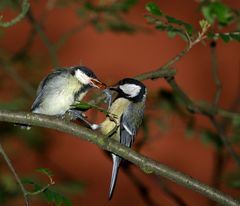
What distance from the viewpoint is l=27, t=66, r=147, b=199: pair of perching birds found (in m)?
1.18

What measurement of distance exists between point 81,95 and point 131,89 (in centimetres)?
12

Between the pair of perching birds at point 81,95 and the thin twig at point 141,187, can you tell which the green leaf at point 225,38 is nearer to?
the pair of perching birds at point 81,95

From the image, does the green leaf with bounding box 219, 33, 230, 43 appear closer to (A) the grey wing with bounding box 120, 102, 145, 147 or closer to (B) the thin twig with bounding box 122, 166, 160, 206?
(A) the grey wing with bounding box 120, 102, 145, 147

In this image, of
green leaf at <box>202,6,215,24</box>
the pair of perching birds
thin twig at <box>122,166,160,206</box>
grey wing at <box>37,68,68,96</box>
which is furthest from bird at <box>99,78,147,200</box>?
thin twig at <box>122,166,160,206</box>

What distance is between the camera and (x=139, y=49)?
9.82 feet

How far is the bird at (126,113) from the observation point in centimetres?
126

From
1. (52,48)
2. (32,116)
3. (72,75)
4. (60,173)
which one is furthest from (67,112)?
(60,173)

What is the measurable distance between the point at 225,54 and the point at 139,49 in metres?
0.46

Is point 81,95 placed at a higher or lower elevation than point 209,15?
lower

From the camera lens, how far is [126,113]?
1.31 metres

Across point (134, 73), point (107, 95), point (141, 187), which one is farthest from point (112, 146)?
point (134, 73)

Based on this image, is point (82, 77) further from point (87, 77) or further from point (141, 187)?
point (141, 187)

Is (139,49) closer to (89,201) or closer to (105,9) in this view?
(89,201)

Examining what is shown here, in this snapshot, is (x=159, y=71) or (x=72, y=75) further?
(x=72, y=75)
